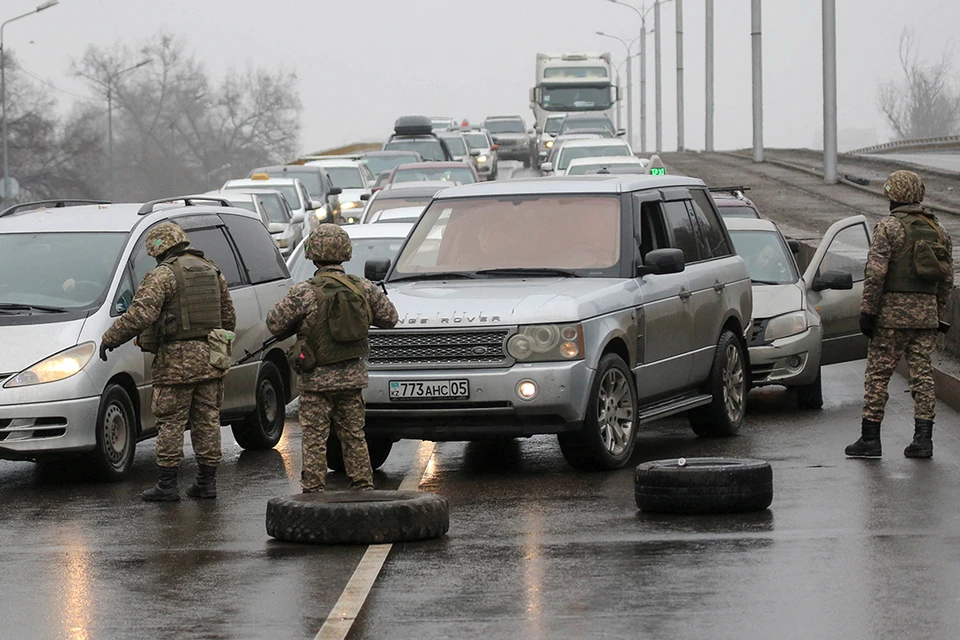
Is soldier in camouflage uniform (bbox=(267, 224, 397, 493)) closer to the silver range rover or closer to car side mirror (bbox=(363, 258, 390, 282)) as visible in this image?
the silver range rover

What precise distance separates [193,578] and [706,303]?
19.0ft

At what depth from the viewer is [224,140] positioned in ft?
464

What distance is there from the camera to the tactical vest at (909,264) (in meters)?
11.1

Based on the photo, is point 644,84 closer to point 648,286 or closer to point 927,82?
point 927,82

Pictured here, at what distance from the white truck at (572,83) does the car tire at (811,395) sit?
46.5m

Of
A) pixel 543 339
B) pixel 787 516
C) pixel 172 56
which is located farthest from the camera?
pixel 172 56

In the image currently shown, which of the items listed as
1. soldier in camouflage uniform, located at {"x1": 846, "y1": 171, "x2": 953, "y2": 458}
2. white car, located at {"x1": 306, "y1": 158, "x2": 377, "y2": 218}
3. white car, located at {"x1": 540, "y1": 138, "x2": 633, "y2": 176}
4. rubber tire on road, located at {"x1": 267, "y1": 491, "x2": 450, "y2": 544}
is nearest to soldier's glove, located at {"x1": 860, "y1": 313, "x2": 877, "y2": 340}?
soldier in camouflage uniform, located at {"x1": 846, "y1": 171, "x2": 953, "y2": 458}

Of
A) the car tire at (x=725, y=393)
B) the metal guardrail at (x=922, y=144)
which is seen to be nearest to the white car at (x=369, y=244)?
the car tire at (x=725, y=393)

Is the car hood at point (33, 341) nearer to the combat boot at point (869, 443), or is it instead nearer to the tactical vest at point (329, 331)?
the tactical vest at point (329, 331)

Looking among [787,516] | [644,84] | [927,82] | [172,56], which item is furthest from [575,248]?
[927,82]

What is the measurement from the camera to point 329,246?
380 inches

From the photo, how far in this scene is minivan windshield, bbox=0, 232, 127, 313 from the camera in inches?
447

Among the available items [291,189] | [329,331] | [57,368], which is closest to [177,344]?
[57,368]

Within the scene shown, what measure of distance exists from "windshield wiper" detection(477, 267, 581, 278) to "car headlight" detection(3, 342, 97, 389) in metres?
2.59
